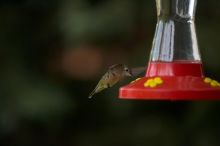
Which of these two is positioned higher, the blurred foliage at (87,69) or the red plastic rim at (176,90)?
the red plastic rim at (176,90)

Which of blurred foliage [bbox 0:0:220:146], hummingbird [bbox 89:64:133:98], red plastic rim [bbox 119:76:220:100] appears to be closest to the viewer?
red plastic rim [bbox 119:76:220:100]

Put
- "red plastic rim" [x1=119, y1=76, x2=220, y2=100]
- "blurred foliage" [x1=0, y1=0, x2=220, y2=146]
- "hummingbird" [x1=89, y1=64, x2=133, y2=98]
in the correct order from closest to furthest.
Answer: "red plastic rim" [x1=119, y1=76, x2=220, y2=100] → "hummingbird" [x1=89, y1=64, x2=133, y2=98] → "blurred foliage" [x1=0, y1=0, x2=220, y2=146]

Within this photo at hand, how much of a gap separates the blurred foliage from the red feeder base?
303 cm

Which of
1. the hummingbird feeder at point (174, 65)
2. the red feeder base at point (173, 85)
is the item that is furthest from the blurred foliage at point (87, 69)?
the red feeder base at point (173, 85)

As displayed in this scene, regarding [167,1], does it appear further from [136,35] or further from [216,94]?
[136,35]

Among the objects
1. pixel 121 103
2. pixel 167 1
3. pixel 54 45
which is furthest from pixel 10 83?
pixel 167 1

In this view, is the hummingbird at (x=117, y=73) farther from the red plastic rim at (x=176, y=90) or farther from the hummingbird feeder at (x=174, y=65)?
the red plastic rim at (x=176, y=90)

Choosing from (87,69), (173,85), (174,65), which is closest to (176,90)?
(173,85)

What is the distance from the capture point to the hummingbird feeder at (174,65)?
319 cm

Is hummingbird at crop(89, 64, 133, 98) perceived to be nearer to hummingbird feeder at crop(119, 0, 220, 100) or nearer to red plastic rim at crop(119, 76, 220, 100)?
hummingbird feeder at crop(119, 0, 220, 100)

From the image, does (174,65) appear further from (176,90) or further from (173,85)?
(176,90)

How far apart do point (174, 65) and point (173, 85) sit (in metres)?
0.27

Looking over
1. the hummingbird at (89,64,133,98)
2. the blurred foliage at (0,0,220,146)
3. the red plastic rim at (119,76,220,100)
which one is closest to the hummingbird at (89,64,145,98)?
the hummingbird at (89,64,133,98)

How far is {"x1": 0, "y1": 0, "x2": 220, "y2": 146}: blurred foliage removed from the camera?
6.72 m
